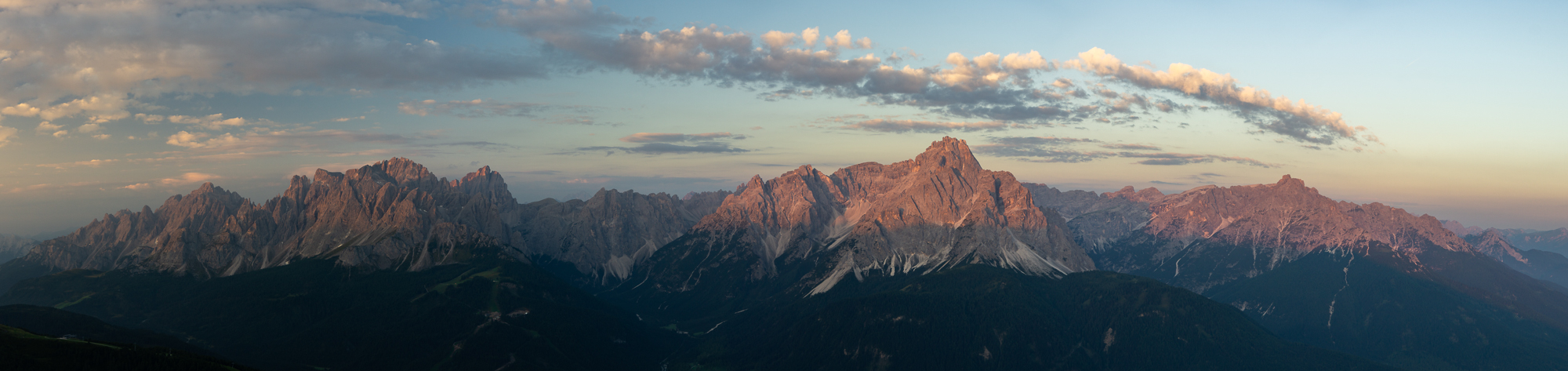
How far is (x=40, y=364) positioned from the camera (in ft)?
579

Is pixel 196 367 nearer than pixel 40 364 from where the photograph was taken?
No

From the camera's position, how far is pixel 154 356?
19450 centimetres

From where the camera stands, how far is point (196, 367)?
195 meters

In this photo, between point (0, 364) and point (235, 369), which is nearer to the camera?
point (0, 364)

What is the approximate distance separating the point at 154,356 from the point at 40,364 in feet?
69.1

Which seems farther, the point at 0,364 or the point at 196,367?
the point at 196,367

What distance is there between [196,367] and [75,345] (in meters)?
28.2

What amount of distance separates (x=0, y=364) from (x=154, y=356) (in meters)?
27.8

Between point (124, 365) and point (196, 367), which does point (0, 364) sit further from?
point (196, 367)

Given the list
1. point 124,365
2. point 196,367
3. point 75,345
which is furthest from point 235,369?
point 75,345

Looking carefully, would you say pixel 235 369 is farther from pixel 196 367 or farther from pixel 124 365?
pixel 124 365

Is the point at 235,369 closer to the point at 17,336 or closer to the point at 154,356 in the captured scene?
the point at 154,356

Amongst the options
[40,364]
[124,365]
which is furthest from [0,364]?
[124,365]

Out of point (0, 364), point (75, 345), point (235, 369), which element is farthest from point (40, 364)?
point (235, 369)
